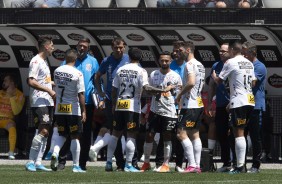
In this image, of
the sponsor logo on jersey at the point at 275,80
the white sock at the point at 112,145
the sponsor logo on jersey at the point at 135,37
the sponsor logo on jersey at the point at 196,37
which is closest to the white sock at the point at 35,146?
the white sock at the point at 112,145

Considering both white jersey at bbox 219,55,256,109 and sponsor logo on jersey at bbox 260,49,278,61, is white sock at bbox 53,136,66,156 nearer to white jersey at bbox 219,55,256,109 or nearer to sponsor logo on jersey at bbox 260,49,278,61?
white jersey at bbox 219,55,256,109

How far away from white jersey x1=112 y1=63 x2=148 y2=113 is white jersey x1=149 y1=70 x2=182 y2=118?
0.35 m

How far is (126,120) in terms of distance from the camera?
19.5m

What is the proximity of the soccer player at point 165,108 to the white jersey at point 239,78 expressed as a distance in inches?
36.7

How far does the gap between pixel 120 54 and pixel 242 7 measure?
18.2 feet

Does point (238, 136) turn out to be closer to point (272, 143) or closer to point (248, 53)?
point (248, 53)

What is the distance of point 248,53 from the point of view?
19.9 m

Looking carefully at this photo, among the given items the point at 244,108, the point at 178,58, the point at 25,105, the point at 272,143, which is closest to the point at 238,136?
the point at 244,108

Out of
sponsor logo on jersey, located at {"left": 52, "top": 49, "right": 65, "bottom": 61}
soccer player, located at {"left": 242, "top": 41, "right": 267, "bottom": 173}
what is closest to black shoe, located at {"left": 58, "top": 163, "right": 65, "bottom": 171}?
soccer player, located at {"left": 242, "top": 41, "right": 267, "bottom": 173}

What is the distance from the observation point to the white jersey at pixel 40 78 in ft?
64.2

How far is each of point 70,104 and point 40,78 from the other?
0.71 meters

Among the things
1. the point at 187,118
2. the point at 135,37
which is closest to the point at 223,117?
the point at 187,118

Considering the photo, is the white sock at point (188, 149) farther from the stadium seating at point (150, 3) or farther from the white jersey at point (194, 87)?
the stadium seating at point (150, 3)

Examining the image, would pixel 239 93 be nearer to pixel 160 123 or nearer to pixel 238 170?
pixel 238 170
